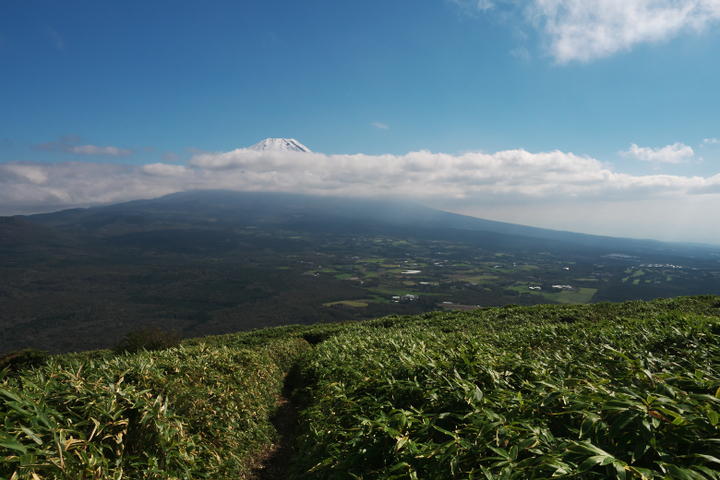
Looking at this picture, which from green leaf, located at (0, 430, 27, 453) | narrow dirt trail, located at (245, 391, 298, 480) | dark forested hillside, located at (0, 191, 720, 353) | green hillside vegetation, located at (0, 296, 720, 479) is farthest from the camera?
dark forested hillside, located at (0, 191, 720, 353)

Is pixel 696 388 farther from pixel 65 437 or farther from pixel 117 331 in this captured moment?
pixel 117 331

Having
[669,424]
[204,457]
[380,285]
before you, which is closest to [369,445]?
[669,424]

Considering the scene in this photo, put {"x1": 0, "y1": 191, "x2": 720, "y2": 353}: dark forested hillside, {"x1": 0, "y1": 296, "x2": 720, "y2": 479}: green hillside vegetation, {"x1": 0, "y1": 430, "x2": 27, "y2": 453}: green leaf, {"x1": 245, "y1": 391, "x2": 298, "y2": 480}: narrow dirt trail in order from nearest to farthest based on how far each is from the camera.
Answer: {"x1": 0, "y1": 296, "x2": 720, "y2": 479}: green hillside vegetation < {"x1": 0, "y1": 430, "x2": 27, "y2": 453}: green leaf < {"x1": 245, "y1": 391, "x2": 298, "y2": 480}: narrow dirt trail < {"x1": 0, "y1": 191, "x2": 720, "y2": 353}: dark forested hillside

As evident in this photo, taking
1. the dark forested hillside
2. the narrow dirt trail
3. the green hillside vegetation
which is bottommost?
the dark forested hillside

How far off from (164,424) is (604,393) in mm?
4576

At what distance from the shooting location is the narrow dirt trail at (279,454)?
226 inches

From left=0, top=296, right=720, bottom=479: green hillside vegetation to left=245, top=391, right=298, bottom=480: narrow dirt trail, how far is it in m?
0.26

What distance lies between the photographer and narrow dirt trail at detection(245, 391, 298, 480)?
18.8 feet

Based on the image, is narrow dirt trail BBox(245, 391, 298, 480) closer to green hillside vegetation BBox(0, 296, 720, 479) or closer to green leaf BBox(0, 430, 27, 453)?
green hillside vegetation BBox(0, 296, 720, 479)

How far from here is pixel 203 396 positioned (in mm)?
5301

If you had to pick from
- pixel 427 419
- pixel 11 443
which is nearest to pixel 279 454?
pixel 427 419

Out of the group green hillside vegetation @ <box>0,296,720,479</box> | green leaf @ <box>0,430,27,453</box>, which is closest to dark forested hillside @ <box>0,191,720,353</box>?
green hillside vegetation @ <box>0,296,720,479</box>

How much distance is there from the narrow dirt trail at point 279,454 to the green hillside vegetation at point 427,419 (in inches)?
10.1

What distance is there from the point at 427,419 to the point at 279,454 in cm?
485
